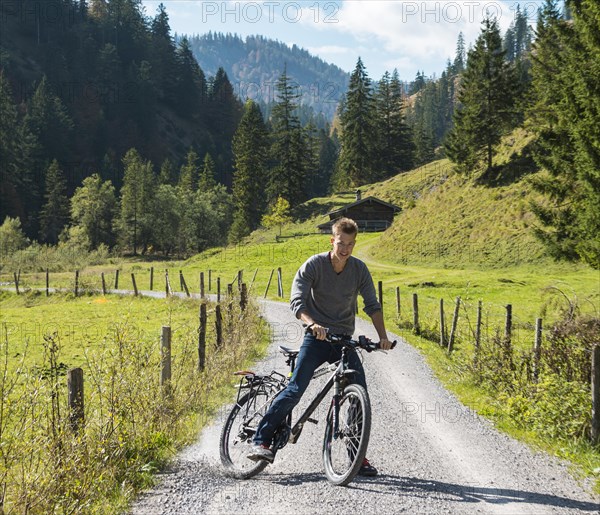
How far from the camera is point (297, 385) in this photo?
548 centimetres

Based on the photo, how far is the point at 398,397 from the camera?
380 inches

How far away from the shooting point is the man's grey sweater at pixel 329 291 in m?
5.57

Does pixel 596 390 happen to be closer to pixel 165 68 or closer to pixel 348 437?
pixel 348 437

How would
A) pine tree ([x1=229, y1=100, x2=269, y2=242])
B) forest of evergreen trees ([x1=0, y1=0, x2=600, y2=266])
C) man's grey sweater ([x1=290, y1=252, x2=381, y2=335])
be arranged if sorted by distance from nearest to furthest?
man's grey sweater ([x1=290, y1=252, x2=381, y2=335]) → forest of evergreen trees ([x1=0, y1=0, x2=600, y2=266]) → pine tree ([x1=229, y1=100, x2=269, y2=242])

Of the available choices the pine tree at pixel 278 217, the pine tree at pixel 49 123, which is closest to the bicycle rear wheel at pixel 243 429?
the pine tree at pixel 278 217

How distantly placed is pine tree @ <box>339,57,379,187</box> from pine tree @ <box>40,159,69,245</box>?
4920 cm

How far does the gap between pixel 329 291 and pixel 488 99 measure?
5554 centimetres

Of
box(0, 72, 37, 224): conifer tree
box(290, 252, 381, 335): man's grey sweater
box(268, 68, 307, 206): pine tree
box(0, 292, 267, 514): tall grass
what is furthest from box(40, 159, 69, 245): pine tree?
box(290, 252, 381, 335): man's grey sweater

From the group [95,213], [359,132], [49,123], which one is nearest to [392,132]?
[359,132]

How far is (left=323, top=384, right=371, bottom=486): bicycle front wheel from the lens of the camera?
198 inches

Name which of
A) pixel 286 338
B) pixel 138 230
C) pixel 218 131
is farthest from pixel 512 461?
pixel 218 131

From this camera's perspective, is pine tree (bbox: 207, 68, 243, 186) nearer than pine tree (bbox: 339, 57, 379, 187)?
No

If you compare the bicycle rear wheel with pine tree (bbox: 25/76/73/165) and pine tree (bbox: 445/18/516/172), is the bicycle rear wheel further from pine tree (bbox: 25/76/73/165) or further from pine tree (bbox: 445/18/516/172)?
pine tree (bbox: 25/76/73/165)

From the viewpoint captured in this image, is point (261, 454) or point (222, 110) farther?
point (222, 110)
